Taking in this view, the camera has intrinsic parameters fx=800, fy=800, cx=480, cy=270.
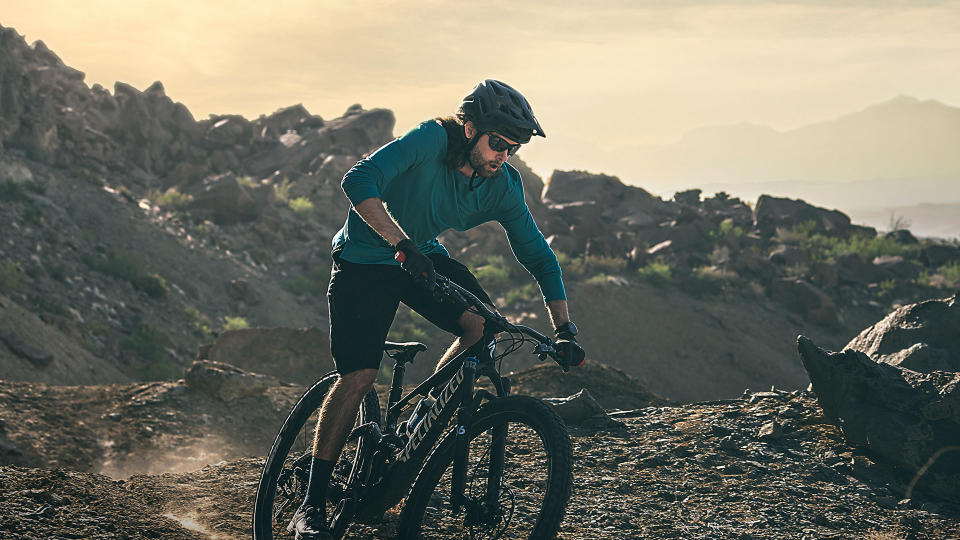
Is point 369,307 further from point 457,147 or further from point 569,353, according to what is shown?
point 569,353

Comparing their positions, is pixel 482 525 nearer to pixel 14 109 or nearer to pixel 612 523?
pixel 612 523

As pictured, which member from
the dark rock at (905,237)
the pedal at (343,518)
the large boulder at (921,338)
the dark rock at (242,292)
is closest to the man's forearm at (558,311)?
the pedal at (343,518)

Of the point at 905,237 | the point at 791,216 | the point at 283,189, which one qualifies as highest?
the point at 283,189

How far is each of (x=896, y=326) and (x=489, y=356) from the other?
19.9 feet

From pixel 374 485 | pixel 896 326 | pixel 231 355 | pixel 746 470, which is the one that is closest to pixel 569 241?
pixel 231 355

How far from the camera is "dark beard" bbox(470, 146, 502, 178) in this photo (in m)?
4.30

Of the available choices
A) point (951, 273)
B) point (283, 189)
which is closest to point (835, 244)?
point (951, 273)

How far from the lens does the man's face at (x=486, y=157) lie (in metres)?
4.28

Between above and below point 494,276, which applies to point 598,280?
below

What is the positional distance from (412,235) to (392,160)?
49 centimetres

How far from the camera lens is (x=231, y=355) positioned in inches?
578

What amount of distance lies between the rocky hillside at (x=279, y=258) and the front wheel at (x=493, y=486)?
10.6 m

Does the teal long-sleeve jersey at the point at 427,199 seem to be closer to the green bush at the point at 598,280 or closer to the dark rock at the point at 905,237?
the green bush at the point at 598,280

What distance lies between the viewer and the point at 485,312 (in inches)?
159
